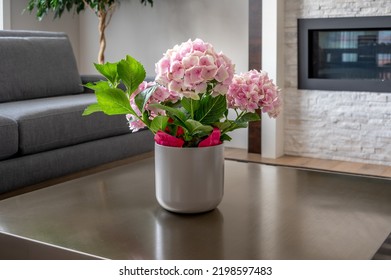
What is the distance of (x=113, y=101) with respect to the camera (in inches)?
54.4

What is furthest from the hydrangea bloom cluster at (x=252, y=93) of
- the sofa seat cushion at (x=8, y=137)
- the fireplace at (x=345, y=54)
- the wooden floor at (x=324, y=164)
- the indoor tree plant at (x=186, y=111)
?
the fireplace at (x=345, y=54)

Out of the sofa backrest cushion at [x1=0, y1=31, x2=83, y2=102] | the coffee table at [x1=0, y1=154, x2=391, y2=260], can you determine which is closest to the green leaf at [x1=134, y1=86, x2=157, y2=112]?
the coffee table at [x1=0, y1=154, x2=391, y2=260]

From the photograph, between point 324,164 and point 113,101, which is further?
point 324,164

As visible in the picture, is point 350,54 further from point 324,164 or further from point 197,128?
point 197,128

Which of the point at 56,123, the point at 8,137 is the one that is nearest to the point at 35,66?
the point at 56,123

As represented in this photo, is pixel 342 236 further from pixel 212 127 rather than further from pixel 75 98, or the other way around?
pixel 75 98

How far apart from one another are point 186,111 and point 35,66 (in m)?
2.04

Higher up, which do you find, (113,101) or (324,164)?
(113,101)

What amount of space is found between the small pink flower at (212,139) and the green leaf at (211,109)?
0.04 m

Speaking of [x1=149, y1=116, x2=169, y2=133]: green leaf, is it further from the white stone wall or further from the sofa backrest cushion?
the white stone wall

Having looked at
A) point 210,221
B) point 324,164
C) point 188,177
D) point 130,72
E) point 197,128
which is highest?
point 130,72

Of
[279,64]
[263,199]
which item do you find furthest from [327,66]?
[263,199]

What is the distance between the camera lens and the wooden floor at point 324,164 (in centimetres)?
350
